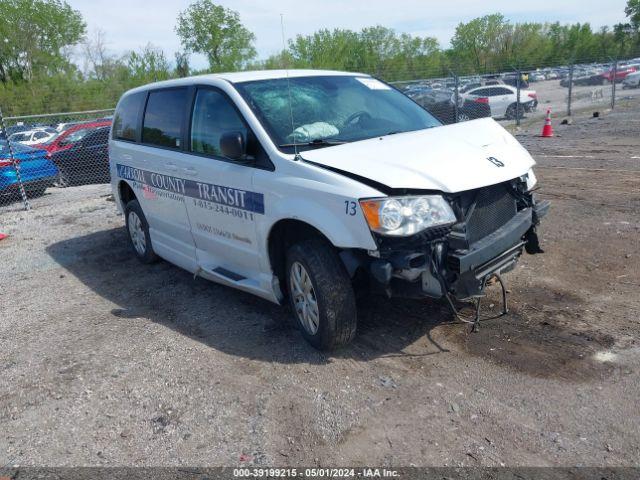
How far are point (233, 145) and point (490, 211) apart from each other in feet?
6.13

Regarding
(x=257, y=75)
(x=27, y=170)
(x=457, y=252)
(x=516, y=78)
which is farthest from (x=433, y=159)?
Result: (x=516, y=78)

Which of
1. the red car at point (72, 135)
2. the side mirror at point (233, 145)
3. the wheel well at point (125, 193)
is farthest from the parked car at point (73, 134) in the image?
the side mirror at point (233, 145)

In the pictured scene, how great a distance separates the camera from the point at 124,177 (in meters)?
6.45

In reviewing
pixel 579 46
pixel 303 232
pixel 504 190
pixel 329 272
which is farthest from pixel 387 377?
pixel 579 46

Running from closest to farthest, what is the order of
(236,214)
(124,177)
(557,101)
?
(236,214) < (124,177) < (557,101)

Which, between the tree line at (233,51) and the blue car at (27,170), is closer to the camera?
the blue car at (27,170)

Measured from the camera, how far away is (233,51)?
4350 centimetres

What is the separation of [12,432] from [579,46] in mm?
67908

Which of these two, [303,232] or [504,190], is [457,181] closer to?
[504,190]

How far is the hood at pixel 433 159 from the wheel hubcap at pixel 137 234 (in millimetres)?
3205

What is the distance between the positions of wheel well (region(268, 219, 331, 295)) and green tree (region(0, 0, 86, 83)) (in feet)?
163

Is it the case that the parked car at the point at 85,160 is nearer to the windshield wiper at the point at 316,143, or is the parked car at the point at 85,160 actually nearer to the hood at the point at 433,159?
the windshield wiper at the point at 316,143

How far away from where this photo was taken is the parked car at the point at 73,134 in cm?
1415

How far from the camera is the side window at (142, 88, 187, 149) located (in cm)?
520
